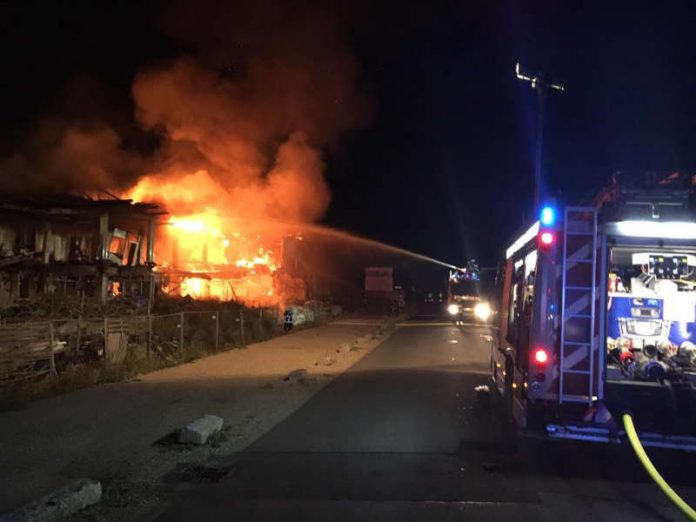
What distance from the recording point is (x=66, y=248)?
1998cm

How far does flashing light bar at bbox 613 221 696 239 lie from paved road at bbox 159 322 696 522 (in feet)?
A: 7.36

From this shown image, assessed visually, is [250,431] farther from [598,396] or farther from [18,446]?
[598,396]

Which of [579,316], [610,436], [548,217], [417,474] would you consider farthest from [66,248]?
[610,436]

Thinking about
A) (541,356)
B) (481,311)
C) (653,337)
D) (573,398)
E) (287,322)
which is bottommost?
(287,322)

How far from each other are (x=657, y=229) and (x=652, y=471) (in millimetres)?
2225

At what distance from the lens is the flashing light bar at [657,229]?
6.09m

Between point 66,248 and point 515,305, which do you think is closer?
point 515,305

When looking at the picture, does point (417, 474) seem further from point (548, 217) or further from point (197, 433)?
point (548, 217)

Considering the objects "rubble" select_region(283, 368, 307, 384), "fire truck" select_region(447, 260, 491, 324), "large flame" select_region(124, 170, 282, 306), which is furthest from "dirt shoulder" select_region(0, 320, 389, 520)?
"fire truck" select_region(447, 260, 491, 324)

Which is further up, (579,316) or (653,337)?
(579,316)

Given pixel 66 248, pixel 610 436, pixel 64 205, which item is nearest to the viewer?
pixel 610 436

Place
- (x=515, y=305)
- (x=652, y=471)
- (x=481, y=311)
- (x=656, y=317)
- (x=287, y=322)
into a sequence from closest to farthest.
→ 1. (x=652, y=471)
2. (x=656, y=317)
3. (x=515, y=305)
4. (x=287, y=322)
5. (x=481, y=311)

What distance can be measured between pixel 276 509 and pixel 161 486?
1258mm

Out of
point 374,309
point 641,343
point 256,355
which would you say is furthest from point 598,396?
point 374,309
